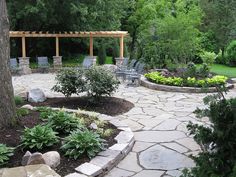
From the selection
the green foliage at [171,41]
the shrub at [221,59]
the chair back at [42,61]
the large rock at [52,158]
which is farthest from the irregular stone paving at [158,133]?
the shrub at [221,59]

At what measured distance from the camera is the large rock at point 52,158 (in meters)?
4.52

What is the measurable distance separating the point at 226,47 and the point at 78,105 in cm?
1576

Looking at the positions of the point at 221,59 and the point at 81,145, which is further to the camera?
the point at 221,59

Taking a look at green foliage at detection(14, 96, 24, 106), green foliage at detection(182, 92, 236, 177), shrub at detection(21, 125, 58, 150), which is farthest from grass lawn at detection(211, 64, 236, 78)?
green foliage at detection(182, 92, 236, 177)

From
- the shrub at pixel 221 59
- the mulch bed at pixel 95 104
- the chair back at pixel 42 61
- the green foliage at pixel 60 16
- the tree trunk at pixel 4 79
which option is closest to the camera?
the tree trunk at pixel 4 79

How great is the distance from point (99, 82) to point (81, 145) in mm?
3562

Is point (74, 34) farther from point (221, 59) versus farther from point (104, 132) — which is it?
point (104, 132)

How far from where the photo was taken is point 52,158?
4.57 meters

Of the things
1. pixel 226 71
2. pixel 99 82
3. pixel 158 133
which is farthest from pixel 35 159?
pixel 226 71

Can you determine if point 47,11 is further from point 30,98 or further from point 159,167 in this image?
point 159,167

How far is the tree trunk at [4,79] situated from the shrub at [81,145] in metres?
1.21

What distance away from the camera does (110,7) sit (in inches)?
734

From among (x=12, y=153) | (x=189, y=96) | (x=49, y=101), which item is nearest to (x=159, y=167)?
(x=12, y=153)

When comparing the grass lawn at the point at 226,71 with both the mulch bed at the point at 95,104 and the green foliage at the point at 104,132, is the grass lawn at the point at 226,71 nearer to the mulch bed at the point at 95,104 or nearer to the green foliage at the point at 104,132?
the mulch bed at the point at 95,104
